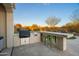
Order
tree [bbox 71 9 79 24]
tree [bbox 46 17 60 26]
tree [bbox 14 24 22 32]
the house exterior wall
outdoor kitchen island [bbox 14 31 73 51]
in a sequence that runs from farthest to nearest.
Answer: tree [bbox 14 24 22 32]
the house exterior wall
tree [bbox 46 17 60 26]
outdoor kitchen island [bbox 14 31 73 51]
tree [bbox 71 9 79 24]

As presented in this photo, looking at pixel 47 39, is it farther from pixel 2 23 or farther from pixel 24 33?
pixel 2 23

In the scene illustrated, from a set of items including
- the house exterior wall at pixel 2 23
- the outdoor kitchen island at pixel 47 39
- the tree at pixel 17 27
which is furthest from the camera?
the tree at pixel 17 27

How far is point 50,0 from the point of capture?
7.79 feet

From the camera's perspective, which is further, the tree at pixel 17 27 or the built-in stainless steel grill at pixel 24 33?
the built-in stainless steel grill at pixel 24 33

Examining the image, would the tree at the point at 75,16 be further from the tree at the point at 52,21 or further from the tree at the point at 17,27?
the tree at the point at 17,27

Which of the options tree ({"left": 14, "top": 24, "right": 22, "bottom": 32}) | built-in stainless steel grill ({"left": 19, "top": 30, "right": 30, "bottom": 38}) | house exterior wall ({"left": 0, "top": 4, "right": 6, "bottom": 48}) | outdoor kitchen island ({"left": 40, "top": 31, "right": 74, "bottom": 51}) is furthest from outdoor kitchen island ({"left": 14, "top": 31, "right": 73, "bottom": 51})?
house exterior wall ({"left": 0, "top": 4, "right": 6, "bottom": 48})

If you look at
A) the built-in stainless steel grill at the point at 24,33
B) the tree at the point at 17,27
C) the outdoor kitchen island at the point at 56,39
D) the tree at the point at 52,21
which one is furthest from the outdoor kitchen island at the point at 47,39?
the tree at the point at 52,21

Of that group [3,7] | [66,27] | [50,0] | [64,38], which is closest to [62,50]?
[64,38]

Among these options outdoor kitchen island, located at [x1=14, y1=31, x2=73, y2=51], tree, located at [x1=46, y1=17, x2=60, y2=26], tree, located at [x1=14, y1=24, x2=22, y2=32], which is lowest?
outdoor kitchen island, located at [x1=14, y1=31, x2=73, y2=51]

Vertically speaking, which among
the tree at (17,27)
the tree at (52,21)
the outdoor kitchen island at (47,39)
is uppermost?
the tree at (52,21)

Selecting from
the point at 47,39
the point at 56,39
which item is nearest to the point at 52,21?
the point at 56,39

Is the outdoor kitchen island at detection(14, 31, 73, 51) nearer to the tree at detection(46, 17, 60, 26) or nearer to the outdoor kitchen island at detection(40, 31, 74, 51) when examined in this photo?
the outdoor kitchen island at detection(40, 31, 74, 51)

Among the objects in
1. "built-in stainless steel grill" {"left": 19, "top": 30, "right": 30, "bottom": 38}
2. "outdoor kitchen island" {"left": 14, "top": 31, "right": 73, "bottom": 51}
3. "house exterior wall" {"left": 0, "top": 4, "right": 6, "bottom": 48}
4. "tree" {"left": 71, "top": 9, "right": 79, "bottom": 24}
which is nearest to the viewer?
"tree" {"left": 71, "top": 9, "right": 79, "bottom": 24}

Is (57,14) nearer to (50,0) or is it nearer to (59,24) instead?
(59,24)
